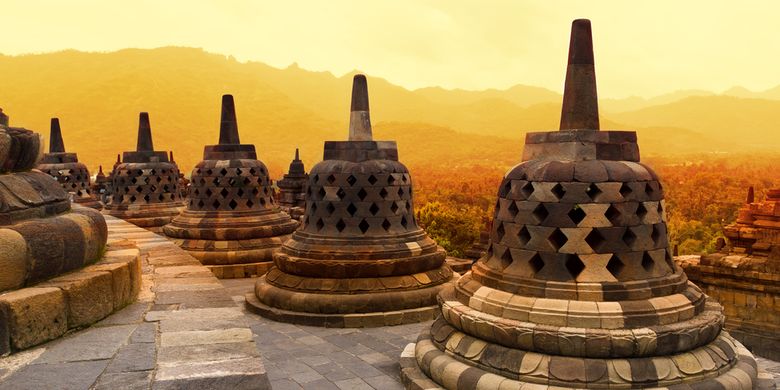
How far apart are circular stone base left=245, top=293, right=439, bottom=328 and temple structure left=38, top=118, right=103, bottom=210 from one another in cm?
916

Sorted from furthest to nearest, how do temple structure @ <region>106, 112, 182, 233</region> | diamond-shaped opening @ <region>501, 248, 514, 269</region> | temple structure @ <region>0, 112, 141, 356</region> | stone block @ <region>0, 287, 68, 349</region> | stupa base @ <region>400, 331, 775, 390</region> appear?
1. temple structure @ <region>106, 112, 182, 233</region>
2. diamond-shaped opening @ <region>501, 248, 514, 269</region>
3. stupa base @ <region>400, 331, 775, 390</region>
4. temple structure @ <region>0, 112, 141, 356</region>
5. stone block @ <region>0, 287, 68, 349</region>

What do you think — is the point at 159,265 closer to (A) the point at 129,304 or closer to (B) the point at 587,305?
(A) the point at 129,304

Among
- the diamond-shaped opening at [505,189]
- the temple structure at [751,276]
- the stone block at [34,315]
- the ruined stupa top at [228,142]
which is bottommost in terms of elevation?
Answer: the temple structure at [751,276]

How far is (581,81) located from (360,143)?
4167mm

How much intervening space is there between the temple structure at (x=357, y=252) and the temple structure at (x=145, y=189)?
5.96 meters

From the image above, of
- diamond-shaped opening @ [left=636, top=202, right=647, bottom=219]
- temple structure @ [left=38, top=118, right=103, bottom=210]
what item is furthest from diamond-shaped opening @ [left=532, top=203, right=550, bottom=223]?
temple structure @ [left=38, top=118, right=103, bottom=210]

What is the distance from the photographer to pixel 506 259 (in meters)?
5.45

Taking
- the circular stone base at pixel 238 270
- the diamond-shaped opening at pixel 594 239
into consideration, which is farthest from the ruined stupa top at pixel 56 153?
the diamond-shaped opening at pixel 594 239

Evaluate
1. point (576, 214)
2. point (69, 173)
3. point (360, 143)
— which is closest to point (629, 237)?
point (576, 214)

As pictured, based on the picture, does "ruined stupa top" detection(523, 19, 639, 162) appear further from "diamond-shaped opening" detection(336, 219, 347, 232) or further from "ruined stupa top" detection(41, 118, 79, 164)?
"ruined stupa top" detection(41, 118, 79, 164)

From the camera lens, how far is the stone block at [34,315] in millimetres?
3096

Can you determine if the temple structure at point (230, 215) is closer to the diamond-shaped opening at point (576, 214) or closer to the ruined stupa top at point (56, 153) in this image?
the ruined stupa top at point (56, 153)

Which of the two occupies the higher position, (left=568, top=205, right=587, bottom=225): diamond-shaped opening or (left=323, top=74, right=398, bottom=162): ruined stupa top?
(left=323, top=74, right=398, bottom=162): ruined stupa top

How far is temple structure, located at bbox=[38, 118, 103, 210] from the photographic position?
15328 millimetres
